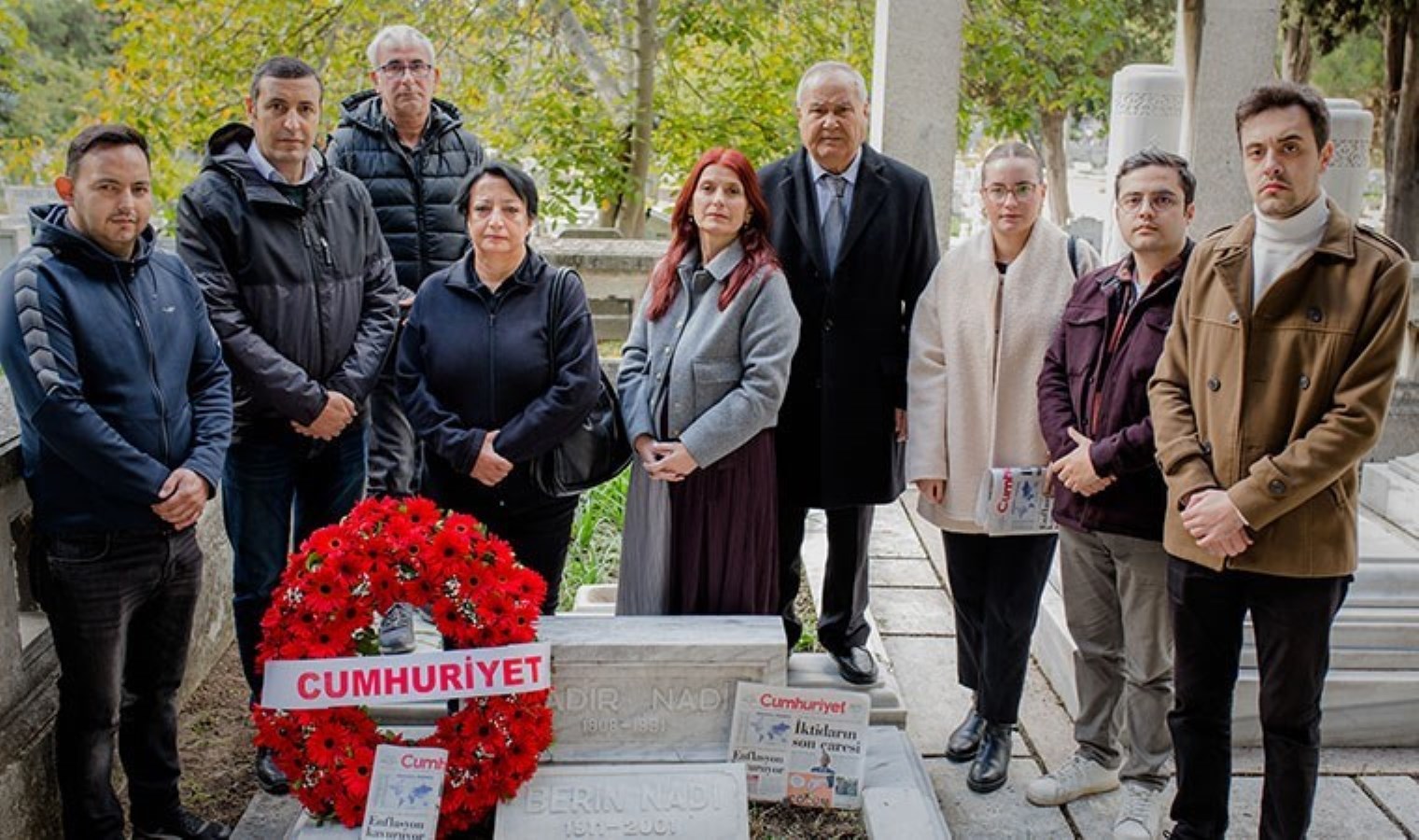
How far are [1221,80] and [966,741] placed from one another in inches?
168

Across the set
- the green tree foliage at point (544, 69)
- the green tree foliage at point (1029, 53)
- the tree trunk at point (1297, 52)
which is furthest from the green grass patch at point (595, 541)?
the tree trunk at point (1297, 52)

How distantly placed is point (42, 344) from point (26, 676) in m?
1.04

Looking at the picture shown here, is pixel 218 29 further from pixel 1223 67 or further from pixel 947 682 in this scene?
pixel 947 682

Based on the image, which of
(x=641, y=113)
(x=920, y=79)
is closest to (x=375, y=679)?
(x=920, y=79)

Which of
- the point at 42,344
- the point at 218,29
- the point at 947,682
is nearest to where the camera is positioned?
the point at 42,344

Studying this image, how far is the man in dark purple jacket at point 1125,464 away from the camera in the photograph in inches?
135

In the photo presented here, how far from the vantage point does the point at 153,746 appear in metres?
3.45

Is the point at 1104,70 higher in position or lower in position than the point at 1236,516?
higher

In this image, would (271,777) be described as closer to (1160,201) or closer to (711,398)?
(711,398)

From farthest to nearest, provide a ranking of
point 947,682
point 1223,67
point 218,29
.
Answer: point 218,29 < point 1223,67 < point 947,682

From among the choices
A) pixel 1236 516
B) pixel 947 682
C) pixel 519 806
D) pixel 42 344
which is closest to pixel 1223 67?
pixel 947 682

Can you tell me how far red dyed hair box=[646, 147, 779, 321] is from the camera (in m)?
3.71

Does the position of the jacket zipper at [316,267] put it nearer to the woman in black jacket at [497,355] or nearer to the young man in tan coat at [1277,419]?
the woman in black jacket at [497,355]

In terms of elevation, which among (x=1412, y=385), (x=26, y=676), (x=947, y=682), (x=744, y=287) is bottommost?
(x=947, y=682)
